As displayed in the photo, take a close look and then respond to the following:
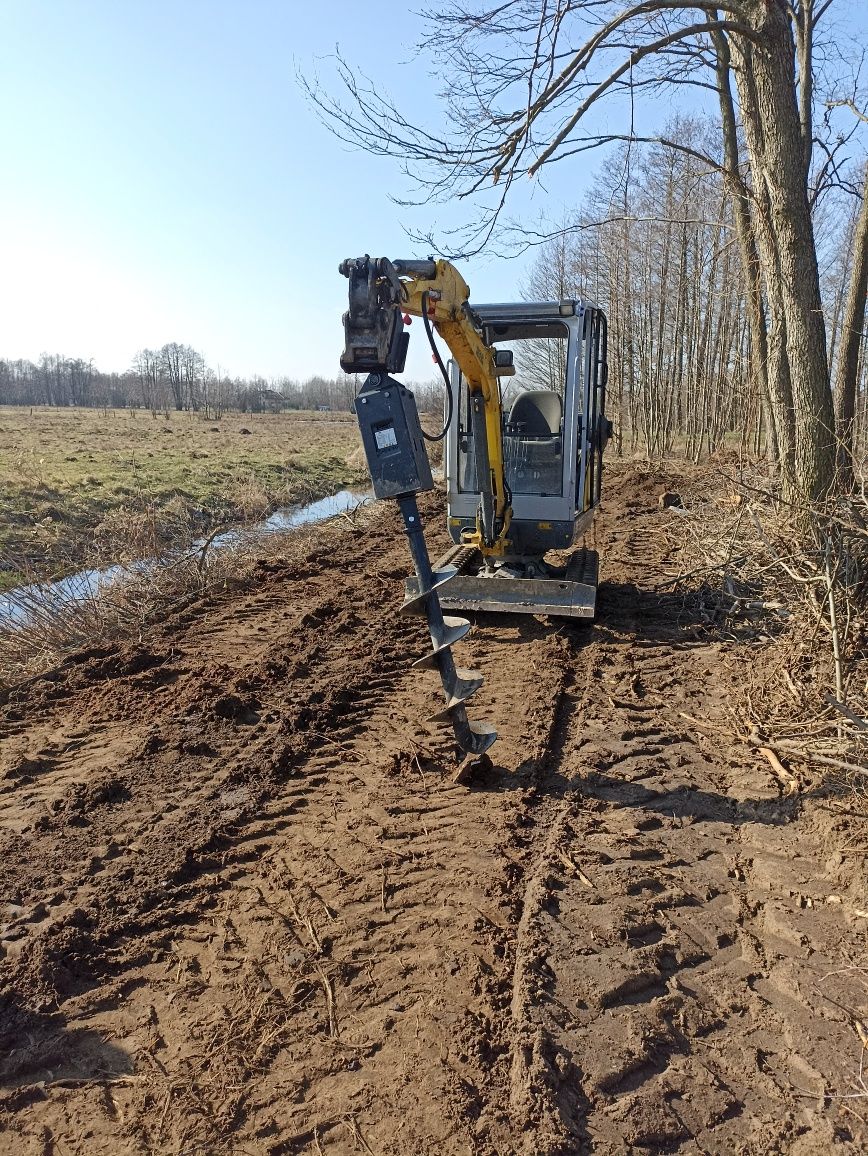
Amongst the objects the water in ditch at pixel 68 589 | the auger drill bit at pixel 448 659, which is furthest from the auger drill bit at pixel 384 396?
the water in ditch at pixel 68 589

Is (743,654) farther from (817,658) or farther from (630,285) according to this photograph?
(630,285)

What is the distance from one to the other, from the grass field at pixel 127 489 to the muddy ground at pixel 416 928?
4.17 metres

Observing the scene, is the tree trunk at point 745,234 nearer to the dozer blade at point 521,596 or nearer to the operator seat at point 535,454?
the operator seat at point 535,454

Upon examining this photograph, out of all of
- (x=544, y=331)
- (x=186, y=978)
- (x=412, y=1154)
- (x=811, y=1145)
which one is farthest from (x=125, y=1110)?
(x=544, y=331)

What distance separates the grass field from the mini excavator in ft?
13.9

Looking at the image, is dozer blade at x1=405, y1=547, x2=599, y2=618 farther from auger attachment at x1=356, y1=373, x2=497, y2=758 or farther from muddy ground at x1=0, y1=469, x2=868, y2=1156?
auger attachment at x1=356, y1=373, x2=497, y2=758

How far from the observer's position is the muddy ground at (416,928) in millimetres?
2420

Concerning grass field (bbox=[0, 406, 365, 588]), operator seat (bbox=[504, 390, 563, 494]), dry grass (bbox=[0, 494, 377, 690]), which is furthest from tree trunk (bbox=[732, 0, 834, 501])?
grass field (bbox=[0, 406, 365, 588])

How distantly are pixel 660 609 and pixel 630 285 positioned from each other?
22647 mm

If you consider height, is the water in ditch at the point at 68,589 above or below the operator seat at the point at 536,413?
below

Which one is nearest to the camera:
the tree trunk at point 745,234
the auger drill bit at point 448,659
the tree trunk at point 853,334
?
the auger drill bit at point 448,659

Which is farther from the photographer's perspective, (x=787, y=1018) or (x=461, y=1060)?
(x=787, y=1018)

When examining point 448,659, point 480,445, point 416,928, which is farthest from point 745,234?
point 416,928

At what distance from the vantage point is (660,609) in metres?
7.63
